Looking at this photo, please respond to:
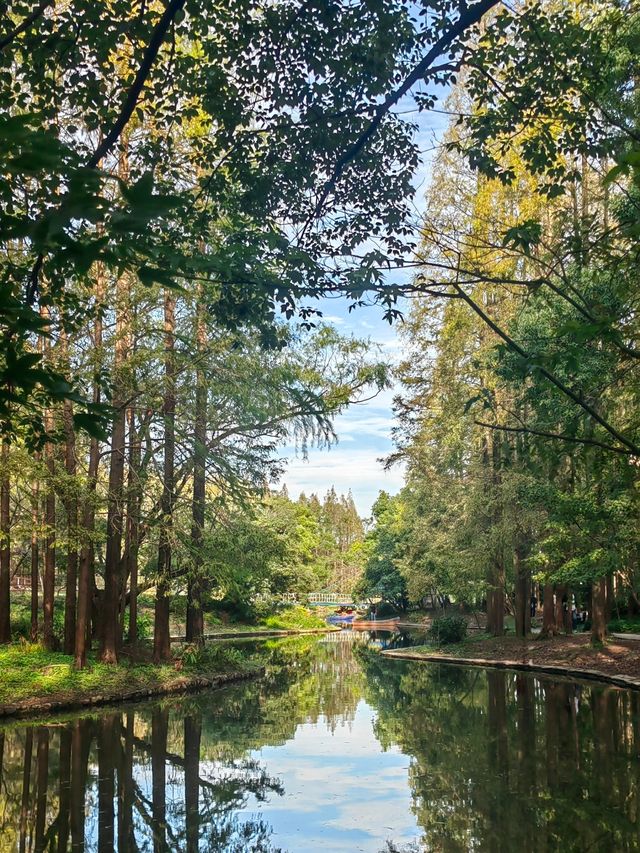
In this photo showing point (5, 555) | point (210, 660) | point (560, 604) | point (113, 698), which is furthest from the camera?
point (560, 604)

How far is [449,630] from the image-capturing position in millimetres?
27375

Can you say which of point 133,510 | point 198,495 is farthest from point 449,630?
point 133,510

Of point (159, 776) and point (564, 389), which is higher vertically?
point (564, 389)

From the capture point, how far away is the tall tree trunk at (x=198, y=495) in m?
17.3

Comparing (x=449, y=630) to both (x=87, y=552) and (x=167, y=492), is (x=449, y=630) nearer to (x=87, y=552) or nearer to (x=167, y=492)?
(x=167, y=492)

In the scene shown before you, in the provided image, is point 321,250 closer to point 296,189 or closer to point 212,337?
point 296,189

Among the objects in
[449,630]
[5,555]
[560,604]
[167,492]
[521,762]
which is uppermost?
[167,492]

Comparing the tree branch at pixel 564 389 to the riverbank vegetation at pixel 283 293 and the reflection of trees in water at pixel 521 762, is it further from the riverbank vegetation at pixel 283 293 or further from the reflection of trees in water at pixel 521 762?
the reflection of trees in water at pixel 521 762

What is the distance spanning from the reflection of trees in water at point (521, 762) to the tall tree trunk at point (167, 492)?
5552 millimetres

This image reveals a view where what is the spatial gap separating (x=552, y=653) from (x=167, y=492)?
11676 mm

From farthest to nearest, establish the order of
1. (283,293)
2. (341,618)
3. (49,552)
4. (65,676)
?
(341,618), (49,552), (65,676), (283,293)

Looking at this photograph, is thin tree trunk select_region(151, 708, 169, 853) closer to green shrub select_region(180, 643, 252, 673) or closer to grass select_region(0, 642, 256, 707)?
grass select_region(0, 642, 256, 707)

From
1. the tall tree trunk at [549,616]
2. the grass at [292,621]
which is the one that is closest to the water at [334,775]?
the tall tree trunk at [549,616]

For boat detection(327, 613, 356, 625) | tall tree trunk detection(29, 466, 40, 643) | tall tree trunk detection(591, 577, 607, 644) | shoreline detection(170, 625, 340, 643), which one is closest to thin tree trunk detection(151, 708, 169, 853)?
tall tree trunk detection(29, 466, 40, 643)
